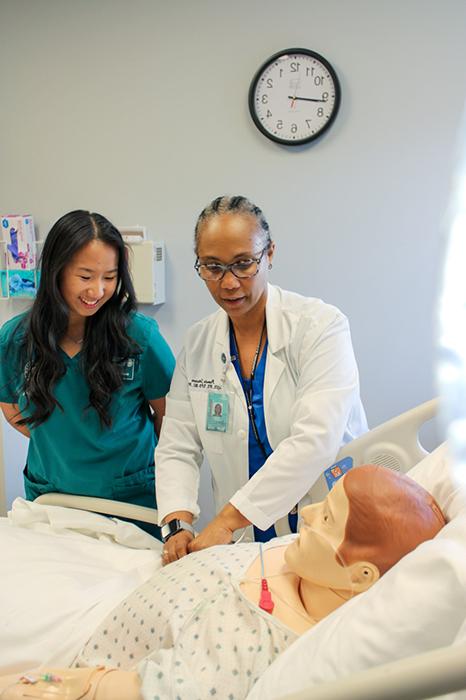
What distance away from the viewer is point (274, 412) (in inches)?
64.6

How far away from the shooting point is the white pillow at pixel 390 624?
2.61ft

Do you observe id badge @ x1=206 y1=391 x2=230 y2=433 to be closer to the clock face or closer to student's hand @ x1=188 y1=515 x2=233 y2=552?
student's hand @ x1=188 y1=515 x2=233 y2=552

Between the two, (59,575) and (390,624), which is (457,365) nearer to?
(390,624)

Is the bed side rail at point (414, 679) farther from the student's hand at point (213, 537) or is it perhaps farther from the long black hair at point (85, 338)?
the long black hair at point (85, 338)

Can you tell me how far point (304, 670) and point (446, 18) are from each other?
2345mm

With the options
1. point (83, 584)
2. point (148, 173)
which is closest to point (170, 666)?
point (83, 584)

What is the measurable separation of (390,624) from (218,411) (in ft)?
2.96

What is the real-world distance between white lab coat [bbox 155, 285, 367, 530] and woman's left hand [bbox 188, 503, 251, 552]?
3 cm

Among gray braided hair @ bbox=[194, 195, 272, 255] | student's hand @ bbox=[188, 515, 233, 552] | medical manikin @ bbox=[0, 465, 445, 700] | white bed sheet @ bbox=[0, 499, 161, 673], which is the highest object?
gray braided hair @ bbox=[194, 195, 272, 255]

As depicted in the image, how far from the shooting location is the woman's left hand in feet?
4.72

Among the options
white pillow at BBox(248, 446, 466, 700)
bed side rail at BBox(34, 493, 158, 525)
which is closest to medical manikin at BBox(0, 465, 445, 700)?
white pillow at BBox(248, 446, 466, 700)

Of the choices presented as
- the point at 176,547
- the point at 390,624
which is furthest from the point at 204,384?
the point at 390,624

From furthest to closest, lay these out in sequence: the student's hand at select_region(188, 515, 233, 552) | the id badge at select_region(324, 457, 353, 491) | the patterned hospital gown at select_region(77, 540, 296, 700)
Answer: the id badge at select_region(324, 457, 353, 491) → the student's hand at select_region(188, 515, 233, 552) → the patterned hospital gown at select_region(77, 540, 296, 700)

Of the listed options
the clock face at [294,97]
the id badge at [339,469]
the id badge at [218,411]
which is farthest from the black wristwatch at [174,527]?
the clock face at [294,97]
